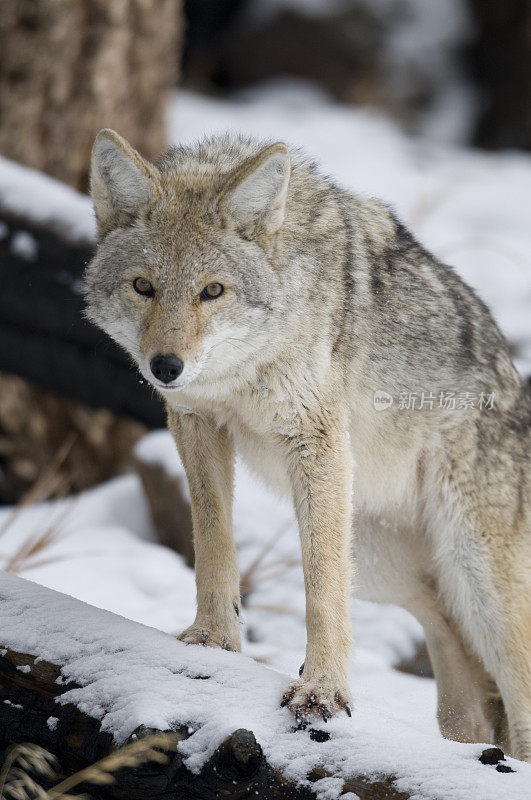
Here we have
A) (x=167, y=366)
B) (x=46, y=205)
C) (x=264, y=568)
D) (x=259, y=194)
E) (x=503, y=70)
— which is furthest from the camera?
(x=503, y=70)

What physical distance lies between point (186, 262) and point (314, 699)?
1.68m

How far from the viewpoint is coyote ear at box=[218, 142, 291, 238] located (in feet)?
11.7

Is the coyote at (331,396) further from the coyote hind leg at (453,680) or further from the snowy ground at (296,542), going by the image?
the snowy ground at (296,542)

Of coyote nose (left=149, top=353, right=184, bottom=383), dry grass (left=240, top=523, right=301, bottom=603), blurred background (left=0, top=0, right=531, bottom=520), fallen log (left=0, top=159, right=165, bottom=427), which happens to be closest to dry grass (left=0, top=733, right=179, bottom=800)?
coyote nose (left=149, top=353, right=184, bottom=383)

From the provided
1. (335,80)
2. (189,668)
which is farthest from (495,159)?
(189,668)

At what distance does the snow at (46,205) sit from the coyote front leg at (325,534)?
342 centimetres

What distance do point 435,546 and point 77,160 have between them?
5241mm

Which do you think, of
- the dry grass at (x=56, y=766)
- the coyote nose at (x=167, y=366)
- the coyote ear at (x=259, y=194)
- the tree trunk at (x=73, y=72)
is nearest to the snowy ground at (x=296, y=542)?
the dry grass at (x=56, y=766)

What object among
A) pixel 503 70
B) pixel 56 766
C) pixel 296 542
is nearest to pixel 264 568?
pixel 296 542

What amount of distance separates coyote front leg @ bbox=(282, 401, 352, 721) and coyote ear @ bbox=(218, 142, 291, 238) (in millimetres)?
813

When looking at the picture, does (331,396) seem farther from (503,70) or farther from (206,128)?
(503,70)

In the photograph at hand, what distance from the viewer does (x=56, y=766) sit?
9.50 ft
